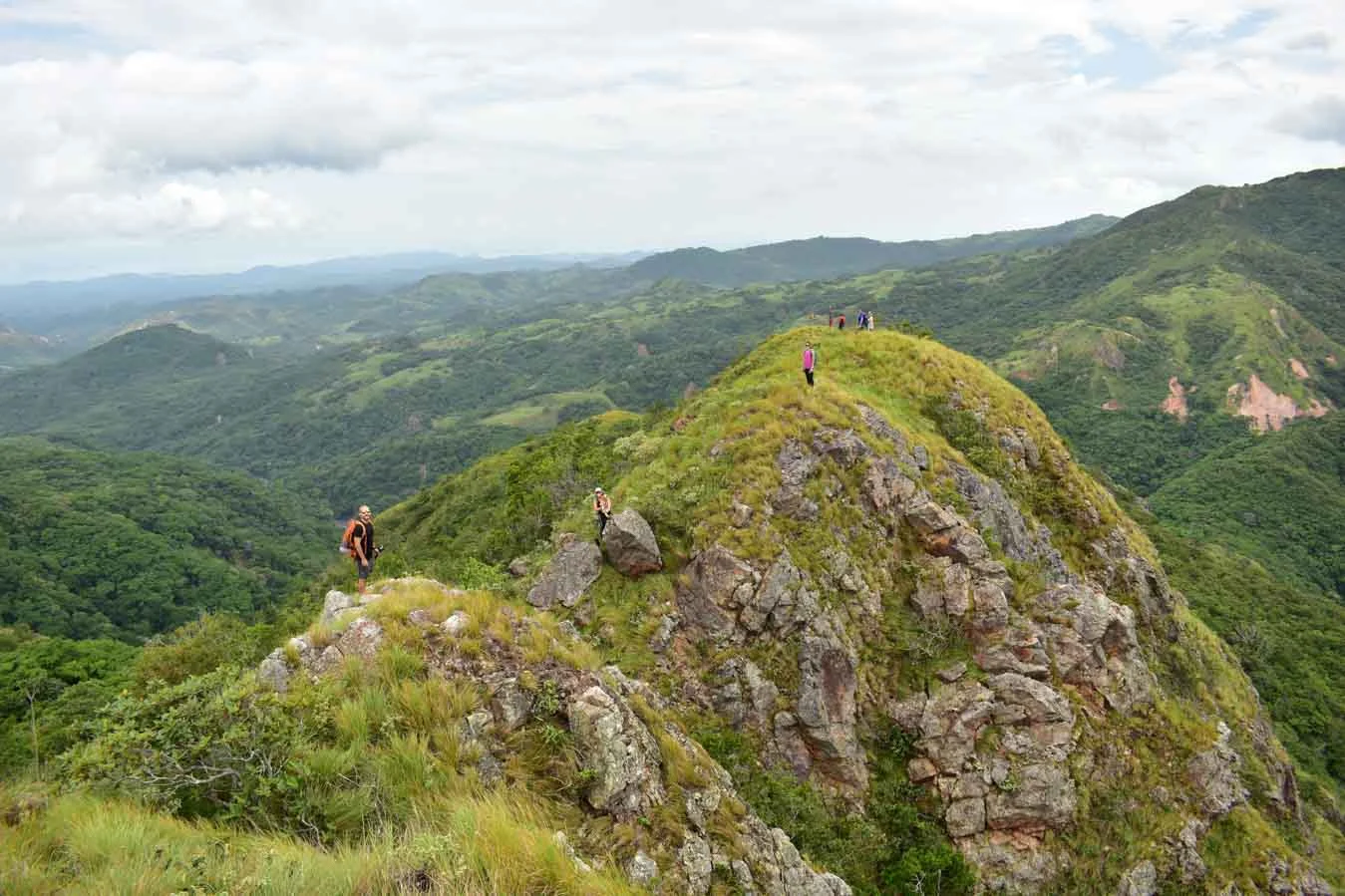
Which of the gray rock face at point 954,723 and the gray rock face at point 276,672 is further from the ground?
the gray rock face at point 276,672

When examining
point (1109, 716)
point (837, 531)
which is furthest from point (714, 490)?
point (1109, 716)

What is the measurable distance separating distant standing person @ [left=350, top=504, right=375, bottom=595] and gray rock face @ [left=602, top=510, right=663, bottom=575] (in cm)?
673

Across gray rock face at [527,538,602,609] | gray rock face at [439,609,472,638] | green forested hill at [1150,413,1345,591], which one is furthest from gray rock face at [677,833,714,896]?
green forested hill at [1150,413,1345,591]

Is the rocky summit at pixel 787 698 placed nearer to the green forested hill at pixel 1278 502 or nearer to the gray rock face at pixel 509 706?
the gray rock face at pixel 509 706

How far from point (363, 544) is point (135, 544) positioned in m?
152

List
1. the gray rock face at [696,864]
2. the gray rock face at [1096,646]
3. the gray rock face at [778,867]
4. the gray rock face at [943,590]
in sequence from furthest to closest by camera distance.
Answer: the gray rock face at [943,590] → the gray rock face at [1096,646] → the gray rock face at [778,867] → the gray rock face at [696,864]

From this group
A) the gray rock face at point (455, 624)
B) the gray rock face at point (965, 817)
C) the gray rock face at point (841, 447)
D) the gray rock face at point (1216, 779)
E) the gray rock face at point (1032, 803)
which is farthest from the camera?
the gray rock face at point (841, 447)

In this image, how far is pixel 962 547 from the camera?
21500 millimetres

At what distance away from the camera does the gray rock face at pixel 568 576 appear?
18516 mm

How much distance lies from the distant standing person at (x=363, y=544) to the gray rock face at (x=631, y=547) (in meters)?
6.73

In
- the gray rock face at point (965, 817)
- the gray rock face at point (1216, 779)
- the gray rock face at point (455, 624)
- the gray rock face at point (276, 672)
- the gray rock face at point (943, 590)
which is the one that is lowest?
the gray rock face at point (1216, 779)

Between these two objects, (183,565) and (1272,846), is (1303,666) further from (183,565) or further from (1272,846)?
(183,565)

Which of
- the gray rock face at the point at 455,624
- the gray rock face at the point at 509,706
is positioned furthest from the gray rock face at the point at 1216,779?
the gray rock face at the point at 455,624

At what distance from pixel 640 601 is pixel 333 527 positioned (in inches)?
7910
